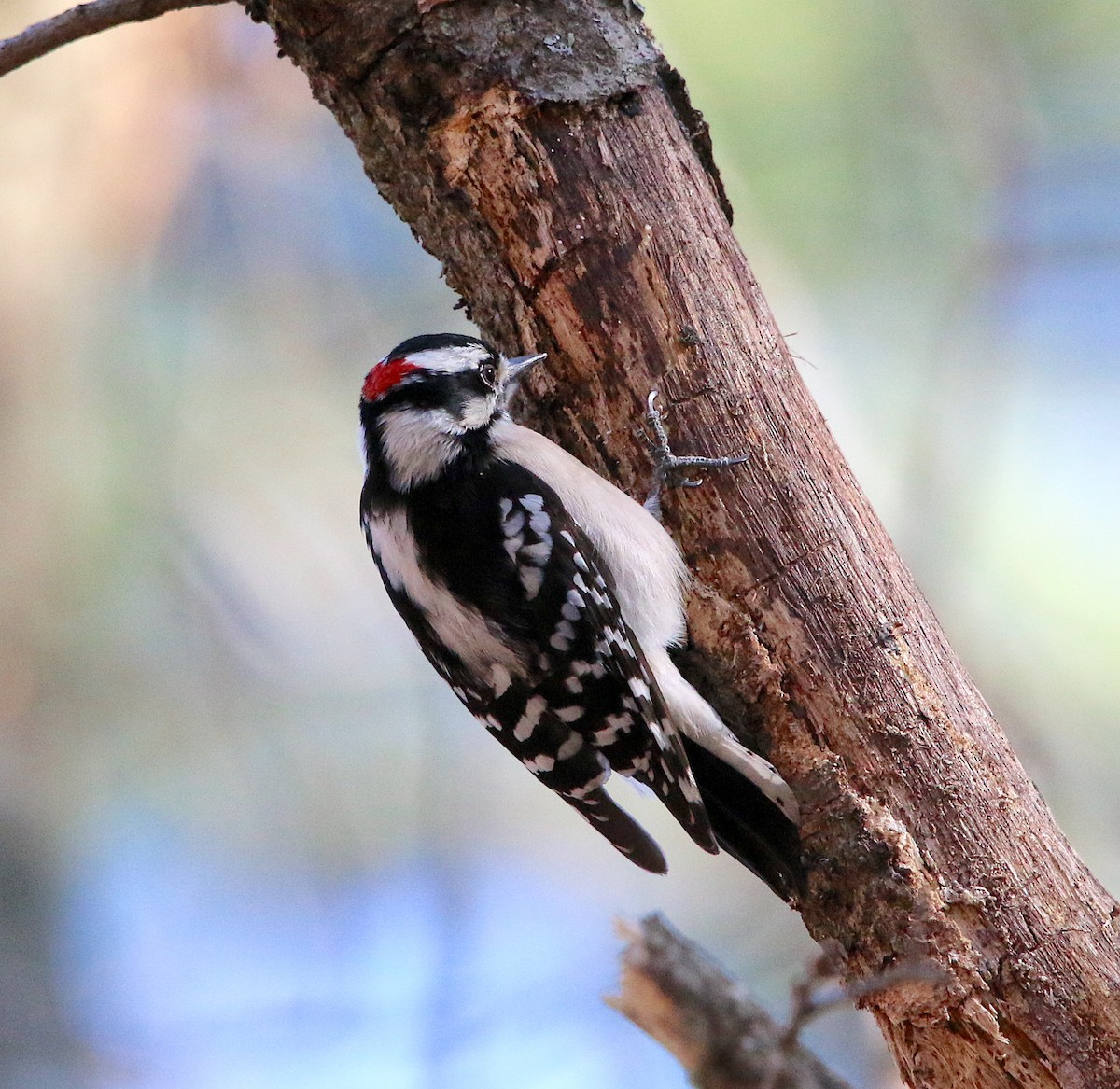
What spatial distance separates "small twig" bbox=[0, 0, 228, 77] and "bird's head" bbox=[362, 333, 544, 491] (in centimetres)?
95

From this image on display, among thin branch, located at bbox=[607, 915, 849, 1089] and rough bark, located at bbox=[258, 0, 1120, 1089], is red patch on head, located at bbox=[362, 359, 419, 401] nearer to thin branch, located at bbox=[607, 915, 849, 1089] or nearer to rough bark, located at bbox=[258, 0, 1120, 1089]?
rough bark, located at bbox=[258, 0, 1120, 1089]

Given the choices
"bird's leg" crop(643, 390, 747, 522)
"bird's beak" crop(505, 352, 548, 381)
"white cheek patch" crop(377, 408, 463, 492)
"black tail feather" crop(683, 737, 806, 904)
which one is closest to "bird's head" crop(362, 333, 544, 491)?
"white cheek patch" crop(377, 408, 463, 492)

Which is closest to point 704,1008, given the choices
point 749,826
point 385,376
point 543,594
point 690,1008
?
point 690,1008

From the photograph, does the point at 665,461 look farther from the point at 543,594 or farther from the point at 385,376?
the point at 385,376

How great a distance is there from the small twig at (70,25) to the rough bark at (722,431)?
34 cm

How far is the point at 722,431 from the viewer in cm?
235

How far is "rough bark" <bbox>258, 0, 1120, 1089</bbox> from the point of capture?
204 cm

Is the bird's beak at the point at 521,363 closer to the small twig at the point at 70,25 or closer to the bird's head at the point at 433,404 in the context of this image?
the bird's head at the point at 433,404

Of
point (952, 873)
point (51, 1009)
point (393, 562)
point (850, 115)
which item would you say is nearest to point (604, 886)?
point (51, 1009)

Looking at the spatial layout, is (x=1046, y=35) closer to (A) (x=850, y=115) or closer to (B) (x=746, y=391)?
(A) (x=850, y=115)

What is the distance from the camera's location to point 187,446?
505 centimetres

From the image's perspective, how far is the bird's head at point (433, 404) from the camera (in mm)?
2676

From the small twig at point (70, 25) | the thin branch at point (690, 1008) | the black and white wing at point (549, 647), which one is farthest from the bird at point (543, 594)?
the small twig at point (70, 25)

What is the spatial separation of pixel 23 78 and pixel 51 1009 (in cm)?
413
